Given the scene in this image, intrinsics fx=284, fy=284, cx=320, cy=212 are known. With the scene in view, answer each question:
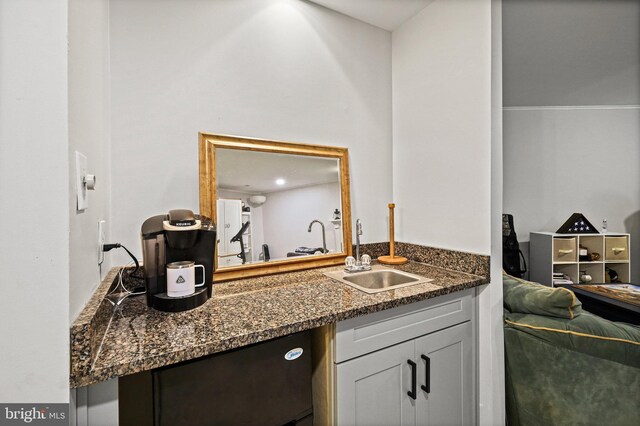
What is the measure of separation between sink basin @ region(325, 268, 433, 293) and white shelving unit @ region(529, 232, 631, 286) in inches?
118

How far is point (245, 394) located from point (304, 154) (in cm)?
122

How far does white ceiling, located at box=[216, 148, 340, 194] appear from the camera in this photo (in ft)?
4.75

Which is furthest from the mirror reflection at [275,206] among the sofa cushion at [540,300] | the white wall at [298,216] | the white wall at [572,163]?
the white wall at [572,163]

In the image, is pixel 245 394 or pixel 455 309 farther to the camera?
pixel 455 309

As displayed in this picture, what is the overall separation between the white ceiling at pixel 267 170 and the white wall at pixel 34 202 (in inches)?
31.4

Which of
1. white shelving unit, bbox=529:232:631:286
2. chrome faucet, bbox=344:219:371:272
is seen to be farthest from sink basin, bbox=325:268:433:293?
white shelving unit, bbox=529:232:631:286

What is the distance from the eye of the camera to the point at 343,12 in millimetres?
1833

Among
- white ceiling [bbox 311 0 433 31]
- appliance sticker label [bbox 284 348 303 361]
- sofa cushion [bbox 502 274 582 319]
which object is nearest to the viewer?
appliance sticker label [bbox 284 348 303 361]

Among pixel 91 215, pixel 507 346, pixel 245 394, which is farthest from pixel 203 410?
pixel 507 346

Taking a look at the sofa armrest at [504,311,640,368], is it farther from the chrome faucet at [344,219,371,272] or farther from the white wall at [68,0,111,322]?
the white wall at [68,0,111,322]

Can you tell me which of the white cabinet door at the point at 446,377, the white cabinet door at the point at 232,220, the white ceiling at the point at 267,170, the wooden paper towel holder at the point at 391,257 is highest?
the white ceiling at the point at 267,170

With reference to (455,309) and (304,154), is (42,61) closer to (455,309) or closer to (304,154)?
(304,154)

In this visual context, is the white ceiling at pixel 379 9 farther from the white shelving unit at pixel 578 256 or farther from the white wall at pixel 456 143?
the white shelving unit at pixel 578 256

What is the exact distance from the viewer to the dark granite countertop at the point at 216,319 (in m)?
0.68
